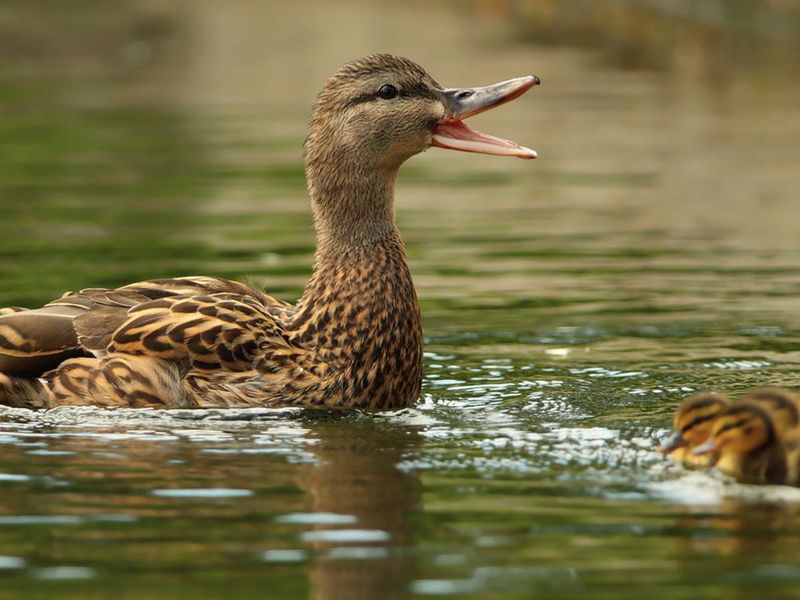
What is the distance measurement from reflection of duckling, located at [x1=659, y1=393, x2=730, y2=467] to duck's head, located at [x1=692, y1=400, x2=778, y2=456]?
8 centimetres

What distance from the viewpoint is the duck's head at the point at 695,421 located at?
6.63m

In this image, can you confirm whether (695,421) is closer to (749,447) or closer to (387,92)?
(749,447)

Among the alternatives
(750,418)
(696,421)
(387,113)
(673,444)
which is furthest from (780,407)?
(387,113)

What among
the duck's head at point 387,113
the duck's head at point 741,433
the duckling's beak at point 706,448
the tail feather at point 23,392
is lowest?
the tail feather at point 23,392

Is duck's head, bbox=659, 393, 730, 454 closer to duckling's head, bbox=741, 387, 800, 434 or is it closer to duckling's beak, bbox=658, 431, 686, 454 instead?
duckling's beak, bbox=658, 431, 686, 454

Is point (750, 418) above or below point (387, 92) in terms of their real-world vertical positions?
below

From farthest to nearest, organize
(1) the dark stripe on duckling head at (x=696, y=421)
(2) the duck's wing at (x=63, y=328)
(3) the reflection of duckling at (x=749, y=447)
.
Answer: (2) the duck's wing at (x=63, y=328) → (1) the dark stripe on duckling head at (x=696, y=421) → (3) the reflection of duckling at (x=749, y=447)

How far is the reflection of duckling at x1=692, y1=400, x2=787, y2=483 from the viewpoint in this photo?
6.45 meters

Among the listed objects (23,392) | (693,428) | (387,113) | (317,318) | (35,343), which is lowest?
(23,392)

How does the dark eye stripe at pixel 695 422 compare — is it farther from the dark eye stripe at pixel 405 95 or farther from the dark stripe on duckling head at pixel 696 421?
the dark eye stripe at pixel 405 95

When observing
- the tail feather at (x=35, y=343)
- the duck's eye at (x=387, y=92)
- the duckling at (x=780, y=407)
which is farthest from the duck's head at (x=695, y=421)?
the tail feather at (x=35, y=343)

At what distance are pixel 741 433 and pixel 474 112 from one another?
2.46 meters

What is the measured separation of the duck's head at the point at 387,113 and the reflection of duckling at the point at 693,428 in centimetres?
203

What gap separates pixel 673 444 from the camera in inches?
265
